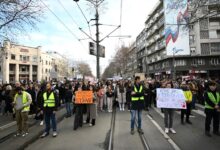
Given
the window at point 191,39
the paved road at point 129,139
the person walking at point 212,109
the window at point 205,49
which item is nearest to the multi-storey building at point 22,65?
the window at point 191,39

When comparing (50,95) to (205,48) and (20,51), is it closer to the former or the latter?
(205,48)

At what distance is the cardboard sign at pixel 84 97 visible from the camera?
35.8 ft

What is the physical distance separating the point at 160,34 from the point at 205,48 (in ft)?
50.4

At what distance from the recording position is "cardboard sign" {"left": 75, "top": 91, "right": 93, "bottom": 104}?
35.8 ft

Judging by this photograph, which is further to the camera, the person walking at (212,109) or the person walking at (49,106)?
the person walking at (49,106)

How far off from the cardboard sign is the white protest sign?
122 inches

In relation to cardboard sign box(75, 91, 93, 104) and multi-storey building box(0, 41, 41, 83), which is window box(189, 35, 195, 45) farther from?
cardboard sign box(75, 91, 93, 104)

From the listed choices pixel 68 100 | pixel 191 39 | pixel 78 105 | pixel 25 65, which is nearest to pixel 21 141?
pixel 78 105

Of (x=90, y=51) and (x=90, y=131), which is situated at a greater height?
(x=90, y=51)

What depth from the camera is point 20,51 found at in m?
78.4

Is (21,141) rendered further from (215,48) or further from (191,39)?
(215,48)

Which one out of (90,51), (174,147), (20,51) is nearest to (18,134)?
(174,147)

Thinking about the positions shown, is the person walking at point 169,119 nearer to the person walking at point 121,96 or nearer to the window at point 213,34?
the person walking at point 121,96

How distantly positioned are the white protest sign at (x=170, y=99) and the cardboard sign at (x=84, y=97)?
3098 millimetres
